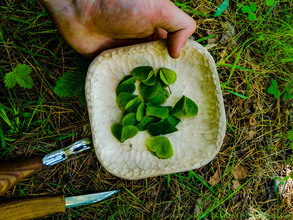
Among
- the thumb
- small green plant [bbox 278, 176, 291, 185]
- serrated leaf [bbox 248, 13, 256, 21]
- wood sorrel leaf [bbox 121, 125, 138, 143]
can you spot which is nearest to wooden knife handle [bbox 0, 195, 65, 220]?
wood sorrel leaf [bbox 121, 125, 138, 143]

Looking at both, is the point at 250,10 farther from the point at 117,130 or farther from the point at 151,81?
the point at 117,130

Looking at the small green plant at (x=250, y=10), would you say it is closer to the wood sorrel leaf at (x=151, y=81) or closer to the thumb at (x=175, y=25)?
the thumb at (x=175, y=25)

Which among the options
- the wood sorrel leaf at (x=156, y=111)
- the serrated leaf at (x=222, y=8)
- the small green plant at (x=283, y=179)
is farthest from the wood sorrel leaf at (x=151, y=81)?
the small green plant at (x=283, y=179)

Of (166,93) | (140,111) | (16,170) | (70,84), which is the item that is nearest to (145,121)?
(140,111)

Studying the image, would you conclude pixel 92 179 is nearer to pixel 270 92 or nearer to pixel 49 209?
pixel 49 209

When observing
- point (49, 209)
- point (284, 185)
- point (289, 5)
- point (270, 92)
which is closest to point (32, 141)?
point (49, 209)

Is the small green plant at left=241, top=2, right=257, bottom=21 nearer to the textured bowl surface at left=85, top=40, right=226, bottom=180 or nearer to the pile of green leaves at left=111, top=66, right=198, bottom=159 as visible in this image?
the textured bowl surface at left=85, top=40, right=226, bottom=180
